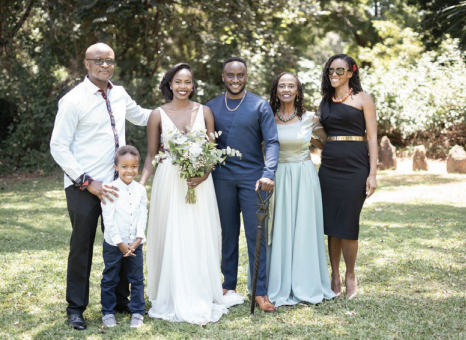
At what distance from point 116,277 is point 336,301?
218cm

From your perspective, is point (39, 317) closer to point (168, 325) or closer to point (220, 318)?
point (168, 325)

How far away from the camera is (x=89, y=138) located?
434 cm

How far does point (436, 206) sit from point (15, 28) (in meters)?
12.7

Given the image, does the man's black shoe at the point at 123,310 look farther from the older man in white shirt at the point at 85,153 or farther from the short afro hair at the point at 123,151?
the short afro hair at the point at 123,151

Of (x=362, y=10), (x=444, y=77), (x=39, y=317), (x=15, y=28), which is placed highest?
(x=362, y=10)

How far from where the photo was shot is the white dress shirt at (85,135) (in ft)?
13.8

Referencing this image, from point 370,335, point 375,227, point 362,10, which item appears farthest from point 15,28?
point 362,10

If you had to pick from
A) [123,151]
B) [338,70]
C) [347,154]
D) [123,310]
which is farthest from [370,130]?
[123,310]

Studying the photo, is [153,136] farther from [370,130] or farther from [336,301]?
[336,301]

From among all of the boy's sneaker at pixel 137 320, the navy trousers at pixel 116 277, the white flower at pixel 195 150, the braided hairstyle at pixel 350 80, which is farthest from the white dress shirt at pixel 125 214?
the braided hairstyle at pixel 350 80

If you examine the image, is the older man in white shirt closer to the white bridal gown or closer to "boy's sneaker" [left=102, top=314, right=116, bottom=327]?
"boy's sneaker" [left=102, top=314, right=116, bottom=327]

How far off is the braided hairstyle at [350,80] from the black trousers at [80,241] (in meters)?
2.56

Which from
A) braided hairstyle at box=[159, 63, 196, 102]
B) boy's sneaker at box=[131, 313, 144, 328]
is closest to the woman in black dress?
braided hairstyle at box=[159, 63, 196, 102]

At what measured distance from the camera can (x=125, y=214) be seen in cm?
438
